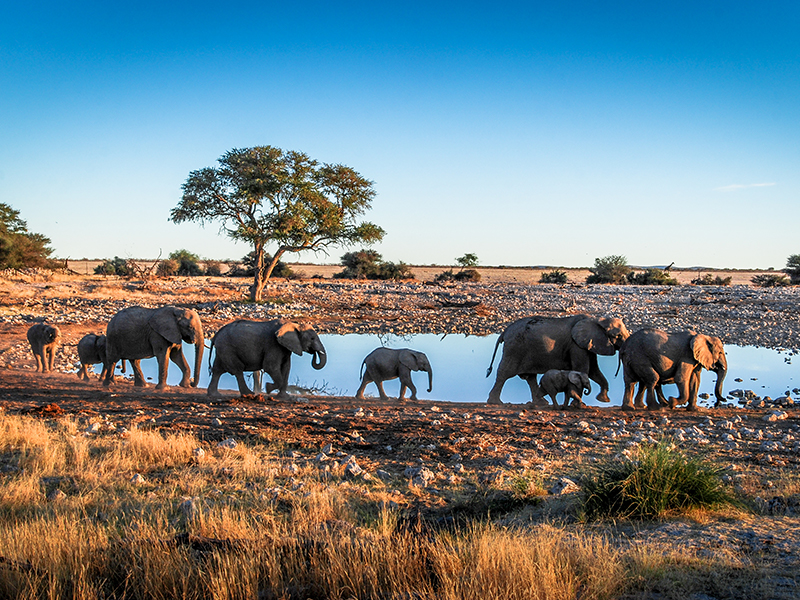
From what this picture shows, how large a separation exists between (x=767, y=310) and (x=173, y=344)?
1083 inches

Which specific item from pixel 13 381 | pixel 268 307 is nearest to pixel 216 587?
pixel 13 381

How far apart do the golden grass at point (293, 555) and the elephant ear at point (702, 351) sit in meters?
7.72

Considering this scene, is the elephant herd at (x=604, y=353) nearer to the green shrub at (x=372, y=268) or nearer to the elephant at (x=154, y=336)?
the elephant at (x=154, y=336)

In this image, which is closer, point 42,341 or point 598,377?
point 598,377

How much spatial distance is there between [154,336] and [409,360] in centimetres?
584

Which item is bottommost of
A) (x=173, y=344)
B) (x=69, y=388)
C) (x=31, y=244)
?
(x=69, y=388)

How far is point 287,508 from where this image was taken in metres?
6.10

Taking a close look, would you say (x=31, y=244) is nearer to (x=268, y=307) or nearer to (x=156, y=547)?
(x=268, y=307)

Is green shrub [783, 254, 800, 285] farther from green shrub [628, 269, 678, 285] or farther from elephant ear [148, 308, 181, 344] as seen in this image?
elephant ear [148, 308, 181, 344]

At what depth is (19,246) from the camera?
4281 centimetres

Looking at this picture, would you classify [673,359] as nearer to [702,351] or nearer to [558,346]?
[702,351]

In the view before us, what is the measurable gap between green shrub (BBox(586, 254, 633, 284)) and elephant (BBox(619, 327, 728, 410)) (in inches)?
1843

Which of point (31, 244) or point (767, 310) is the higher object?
point (31, 244)

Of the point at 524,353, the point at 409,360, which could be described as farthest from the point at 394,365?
the point at 524,353
